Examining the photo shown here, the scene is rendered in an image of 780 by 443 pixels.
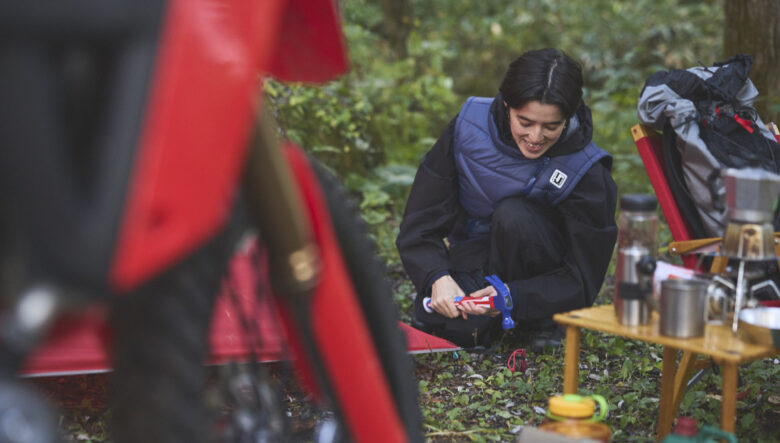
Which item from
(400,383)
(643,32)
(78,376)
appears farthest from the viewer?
(643,32)

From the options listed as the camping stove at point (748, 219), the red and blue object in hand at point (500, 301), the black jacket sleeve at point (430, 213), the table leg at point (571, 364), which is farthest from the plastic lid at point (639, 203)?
the black jacket sleeve at point (430, 213)

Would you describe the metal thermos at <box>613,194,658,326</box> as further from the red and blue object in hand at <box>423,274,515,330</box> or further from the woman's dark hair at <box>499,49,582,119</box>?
the red and blue object in hand at <box>423,274,515,330</box>

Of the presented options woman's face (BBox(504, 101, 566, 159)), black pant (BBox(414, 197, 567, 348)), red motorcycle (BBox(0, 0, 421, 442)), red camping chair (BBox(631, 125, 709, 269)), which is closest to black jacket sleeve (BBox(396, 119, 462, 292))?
black pant (BBox(414, 197, 567, 348))

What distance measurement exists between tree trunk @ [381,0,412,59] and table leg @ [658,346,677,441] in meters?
6.94

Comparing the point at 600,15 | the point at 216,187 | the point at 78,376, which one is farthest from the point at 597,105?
the point at 216,187

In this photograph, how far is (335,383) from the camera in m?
1.26

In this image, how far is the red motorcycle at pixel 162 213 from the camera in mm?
779

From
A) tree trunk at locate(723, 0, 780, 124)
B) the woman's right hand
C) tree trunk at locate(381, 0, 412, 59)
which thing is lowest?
the woman's right hand

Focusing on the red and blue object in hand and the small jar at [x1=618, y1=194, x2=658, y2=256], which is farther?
the red and blue object in hand

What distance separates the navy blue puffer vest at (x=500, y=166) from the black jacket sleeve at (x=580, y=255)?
6cm

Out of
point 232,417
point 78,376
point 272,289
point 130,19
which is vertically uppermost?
point 130,19

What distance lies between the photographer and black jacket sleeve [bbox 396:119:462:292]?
11.0ft

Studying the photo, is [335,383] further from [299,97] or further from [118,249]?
[299,97]

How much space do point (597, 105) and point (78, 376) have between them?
5.38m
